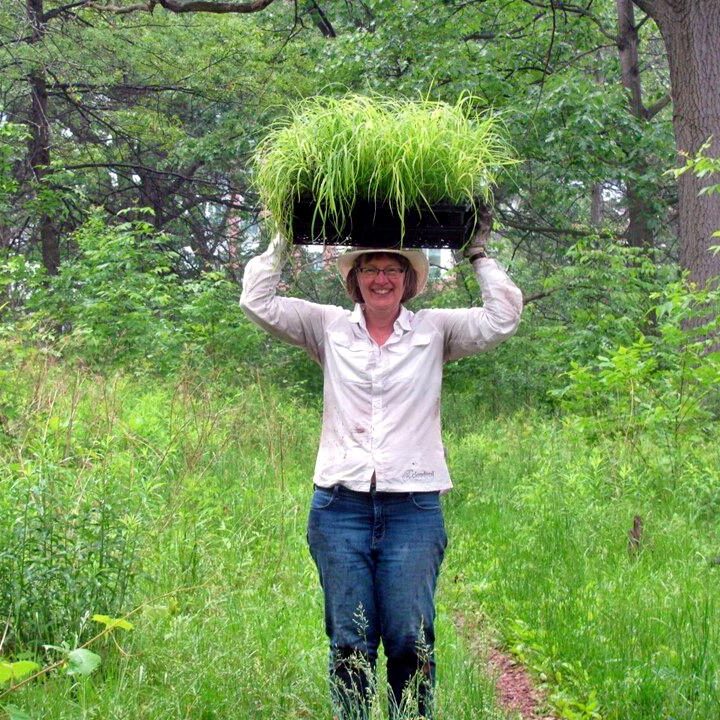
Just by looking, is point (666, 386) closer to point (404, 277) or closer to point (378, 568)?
point (404, 277)

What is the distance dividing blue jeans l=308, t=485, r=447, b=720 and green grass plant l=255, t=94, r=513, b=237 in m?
1.01

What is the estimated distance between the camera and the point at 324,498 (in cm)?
360

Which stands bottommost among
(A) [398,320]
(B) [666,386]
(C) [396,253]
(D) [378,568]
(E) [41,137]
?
(D) [378,568]

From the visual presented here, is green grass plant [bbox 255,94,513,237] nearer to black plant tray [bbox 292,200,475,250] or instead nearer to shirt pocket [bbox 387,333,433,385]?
black plant tray [bbox 292,200,475,250]

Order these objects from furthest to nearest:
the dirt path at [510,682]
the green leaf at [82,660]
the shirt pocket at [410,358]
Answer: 1. the dirt path at [510,682]
2. the shirt pocket at [410,358]
3. the green leaf at [82,660]

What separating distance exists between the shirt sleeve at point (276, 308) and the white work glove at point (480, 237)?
531 mm

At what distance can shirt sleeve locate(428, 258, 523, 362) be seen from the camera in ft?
12.2

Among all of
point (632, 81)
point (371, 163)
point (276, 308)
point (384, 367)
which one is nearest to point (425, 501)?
point (384, 367)

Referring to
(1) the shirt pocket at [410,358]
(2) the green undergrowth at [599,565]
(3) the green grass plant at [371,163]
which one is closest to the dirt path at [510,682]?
(2) the green undergrowth at [599,565]

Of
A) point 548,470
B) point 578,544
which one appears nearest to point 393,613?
point 578,544

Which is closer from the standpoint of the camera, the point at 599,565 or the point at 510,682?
the point at 510,682

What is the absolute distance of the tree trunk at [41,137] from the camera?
1603 cm

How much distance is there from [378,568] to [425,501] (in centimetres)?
29

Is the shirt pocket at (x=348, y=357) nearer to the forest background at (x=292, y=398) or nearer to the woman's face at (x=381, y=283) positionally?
the woman's face at (x=381, y=283)
